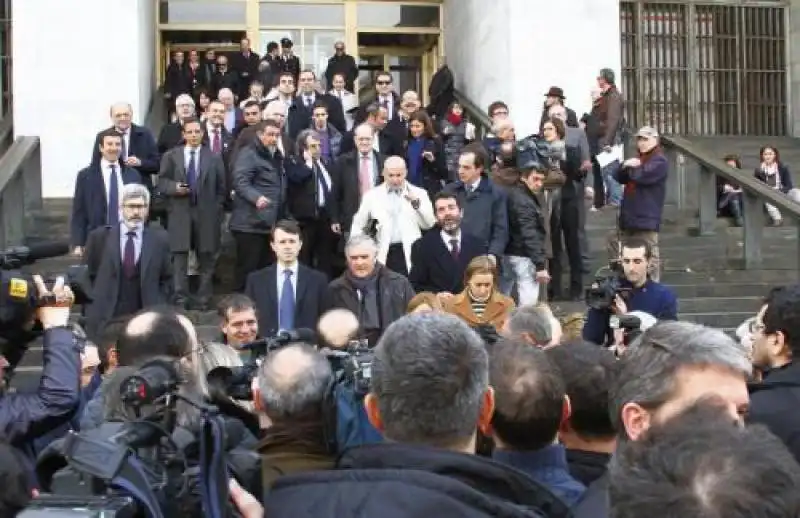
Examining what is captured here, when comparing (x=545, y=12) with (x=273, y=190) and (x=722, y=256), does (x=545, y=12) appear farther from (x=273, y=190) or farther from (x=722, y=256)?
(x=273, y=190)

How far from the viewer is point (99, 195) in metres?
10.2

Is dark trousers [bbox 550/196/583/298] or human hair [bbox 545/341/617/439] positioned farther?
dark trousers [bbox 550/196/583/298]

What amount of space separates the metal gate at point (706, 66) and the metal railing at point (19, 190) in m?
10.3

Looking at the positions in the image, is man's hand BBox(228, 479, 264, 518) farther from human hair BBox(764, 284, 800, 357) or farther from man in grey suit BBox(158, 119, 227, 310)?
man in grey suit BBox(158, 119, 227, 310)

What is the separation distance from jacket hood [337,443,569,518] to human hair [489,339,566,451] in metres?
0.57

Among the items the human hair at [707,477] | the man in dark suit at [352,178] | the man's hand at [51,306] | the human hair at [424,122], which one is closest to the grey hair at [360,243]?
the man in dark suit at [352,178]

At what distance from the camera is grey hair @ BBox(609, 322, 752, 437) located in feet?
9.66

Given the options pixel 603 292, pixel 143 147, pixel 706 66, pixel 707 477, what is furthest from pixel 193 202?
pixel 706 66

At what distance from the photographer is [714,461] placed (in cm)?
169

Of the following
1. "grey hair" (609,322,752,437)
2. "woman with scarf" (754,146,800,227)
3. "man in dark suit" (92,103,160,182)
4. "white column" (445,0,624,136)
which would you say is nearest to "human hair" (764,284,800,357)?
"grey hair" (609,322,752,437)

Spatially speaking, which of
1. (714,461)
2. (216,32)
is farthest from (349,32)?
(714,461)

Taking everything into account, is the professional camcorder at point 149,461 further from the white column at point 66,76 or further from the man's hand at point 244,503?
the white column at point 66,76

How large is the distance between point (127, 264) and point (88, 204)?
1.57 meters

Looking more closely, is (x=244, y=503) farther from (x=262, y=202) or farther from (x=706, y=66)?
(x=706, y=66)
